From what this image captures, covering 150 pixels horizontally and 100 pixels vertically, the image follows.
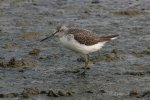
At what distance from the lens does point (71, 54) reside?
16.2 m

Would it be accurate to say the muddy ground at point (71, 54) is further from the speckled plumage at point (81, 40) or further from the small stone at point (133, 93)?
the speckled plumage at point (81, 40)

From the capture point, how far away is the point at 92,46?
15.0 meters

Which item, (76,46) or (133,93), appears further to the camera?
(76,46)

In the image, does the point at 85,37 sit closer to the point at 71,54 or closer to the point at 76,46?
the point at 76,46

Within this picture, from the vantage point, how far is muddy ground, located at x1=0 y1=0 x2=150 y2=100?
1316cm

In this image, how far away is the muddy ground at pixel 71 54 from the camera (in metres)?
13.2

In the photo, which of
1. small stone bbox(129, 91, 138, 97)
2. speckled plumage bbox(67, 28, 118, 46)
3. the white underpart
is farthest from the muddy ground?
speckled plumage bbox(67, 28, 118, 46)

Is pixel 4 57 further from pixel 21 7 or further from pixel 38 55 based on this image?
pixel 21 7

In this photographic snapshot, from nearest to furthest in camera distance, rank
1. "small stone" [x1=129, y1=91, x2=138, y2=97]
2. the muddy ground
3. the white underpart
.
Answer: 1. "small stone" [x1=129, y1=91, x2=138, y2=97]
2. the muddy ground
3. the white underpart

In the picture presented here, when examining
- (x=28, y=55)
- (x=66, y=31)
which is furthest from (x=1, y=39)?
(x=66, y=31)

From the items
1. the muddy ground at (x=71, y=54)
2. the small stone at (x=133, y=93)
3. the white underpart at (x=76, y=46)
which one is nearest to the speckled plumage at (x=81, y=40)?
the white underpart at (x=76, y=46)

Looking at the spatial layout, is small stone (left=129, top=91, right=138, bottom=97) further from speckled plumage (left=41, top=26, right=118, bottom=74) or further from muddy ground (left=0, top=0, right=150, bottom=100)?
speckled plumage (left=41, top=26, right=118, bottom=74)

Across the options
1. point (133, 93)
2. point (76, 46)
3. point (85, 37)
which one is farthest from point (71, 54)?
point (133, 93)

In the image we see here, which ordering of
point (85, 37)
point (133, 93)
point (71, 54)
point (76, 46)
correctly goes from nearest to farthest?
point (133, 93) → point (76, 46) → point (85, 37) → point (71, 54)
